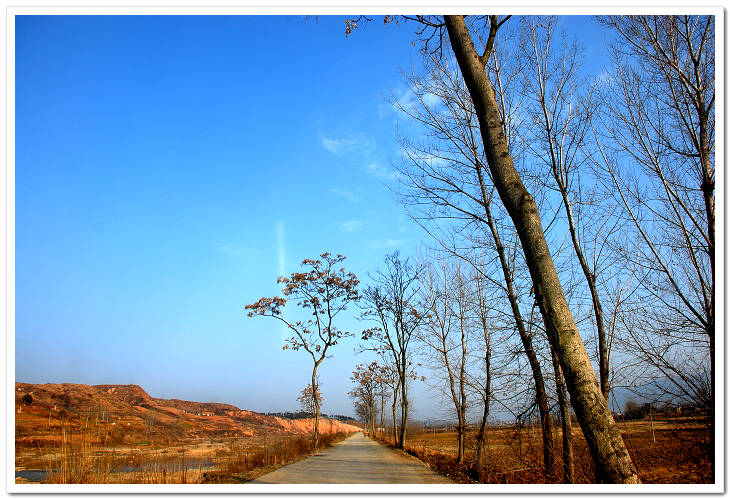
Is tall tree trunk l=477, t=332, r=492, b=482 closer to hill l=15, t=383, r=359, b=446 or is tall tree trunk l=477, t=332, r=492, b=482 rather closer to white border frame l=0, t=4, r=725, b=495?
white border frame l=0, t=4, r=725, b=495

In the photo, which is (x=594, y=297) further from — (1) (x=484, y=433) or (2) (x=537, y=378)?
(1) (x=484, y=433)

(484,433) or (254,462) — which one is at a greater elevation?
(484,433)

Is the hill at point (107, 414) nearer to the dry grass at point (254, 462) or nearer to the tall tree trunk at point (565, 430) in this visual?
the dry grass at point (254, 462)

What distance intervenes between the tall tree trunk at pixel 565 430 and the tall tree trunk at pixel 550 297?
2850 mm

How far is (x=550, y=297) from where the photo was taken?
2.85m

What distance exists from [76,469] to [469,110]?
8.20m

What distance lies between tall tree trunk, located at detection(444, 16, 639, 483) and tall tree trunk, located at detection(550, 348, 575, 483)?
2.85 meters

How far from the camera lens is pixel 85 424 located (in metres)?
5.99

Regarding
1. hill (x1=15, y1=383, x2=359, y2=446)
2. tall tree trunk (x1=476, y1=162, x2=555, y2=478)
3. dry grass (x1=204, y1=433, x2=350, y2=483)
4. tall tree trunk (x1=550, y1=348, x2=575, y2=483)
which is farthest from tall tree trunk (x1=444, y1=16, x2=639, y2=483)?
dry grass (x1=204, y1=433, x2=350, y2=483)

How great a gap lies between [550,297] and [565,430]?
3.99 metres
